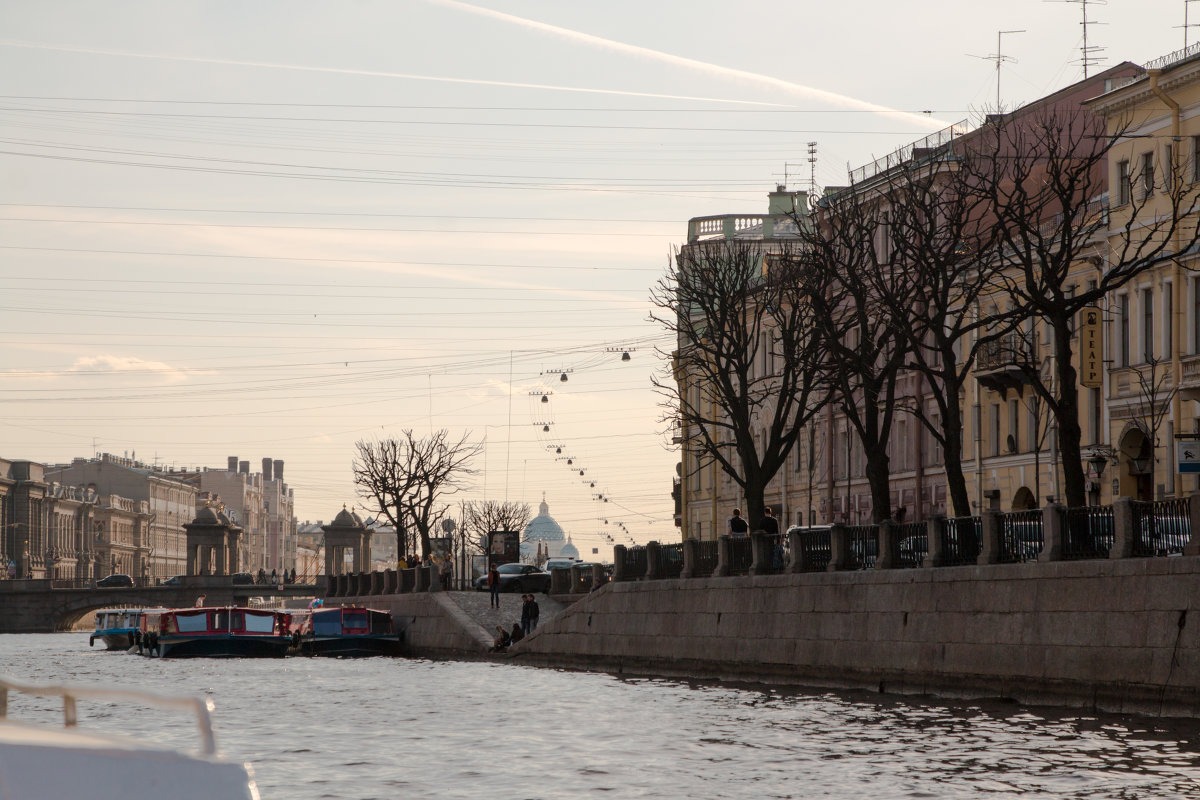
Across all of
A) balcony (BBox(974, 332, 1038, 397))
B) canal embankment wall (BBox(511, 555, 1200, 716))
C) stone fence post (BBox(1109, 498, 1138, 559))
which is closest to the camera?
canal embankment wall (BBox(511, 555, 1200, 716))

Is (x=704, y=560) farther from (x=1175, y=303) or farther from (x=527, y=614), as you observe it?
(x=1175, y=303)

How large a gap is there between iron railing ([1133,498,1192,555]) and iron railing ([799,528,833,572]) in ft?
40.0

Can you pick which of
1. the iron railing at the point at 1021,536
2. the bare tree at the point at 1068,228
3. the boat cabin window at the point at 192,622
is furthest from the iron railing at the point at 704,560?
the boat cabin window at the point at 192,622

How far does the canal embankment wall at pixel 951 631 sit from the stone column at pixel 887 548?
226 millimetres

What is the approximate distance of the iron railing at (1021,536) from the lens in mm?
29859

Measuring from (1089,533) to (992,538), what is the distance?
2.84 m

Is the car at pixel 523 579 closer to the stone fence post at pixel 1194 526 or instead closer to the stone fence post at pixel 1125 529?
the stone fence post at pixel 1125 529

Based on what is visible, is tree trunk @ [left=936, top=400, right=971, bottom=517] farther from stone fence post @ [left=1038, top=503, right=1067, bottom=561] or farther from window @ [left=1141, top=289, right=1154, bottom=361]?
window @ [left=1141, top=289, right=1154, bottom=361]

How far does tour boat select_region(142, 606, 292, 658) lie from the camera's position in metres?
66.3

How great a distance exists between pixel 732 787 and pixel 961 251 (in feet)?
91.7

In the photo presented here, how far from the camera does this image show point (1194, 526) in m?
25.0

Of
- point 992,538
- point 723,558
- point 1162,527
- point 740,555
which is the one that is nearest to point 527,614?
point 723,558

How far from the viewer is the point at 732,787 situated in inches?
731

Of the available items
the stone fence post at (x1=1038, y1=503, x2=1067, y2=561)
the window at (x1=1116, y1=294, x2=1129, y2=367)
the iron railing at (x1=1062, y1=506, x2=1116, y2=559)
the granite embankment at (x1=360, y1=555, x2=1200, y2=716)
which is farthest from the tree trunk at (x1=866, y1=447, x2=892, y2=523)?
the iron railing at (x1=1062, y1=506, x2=1116, y2=559)
